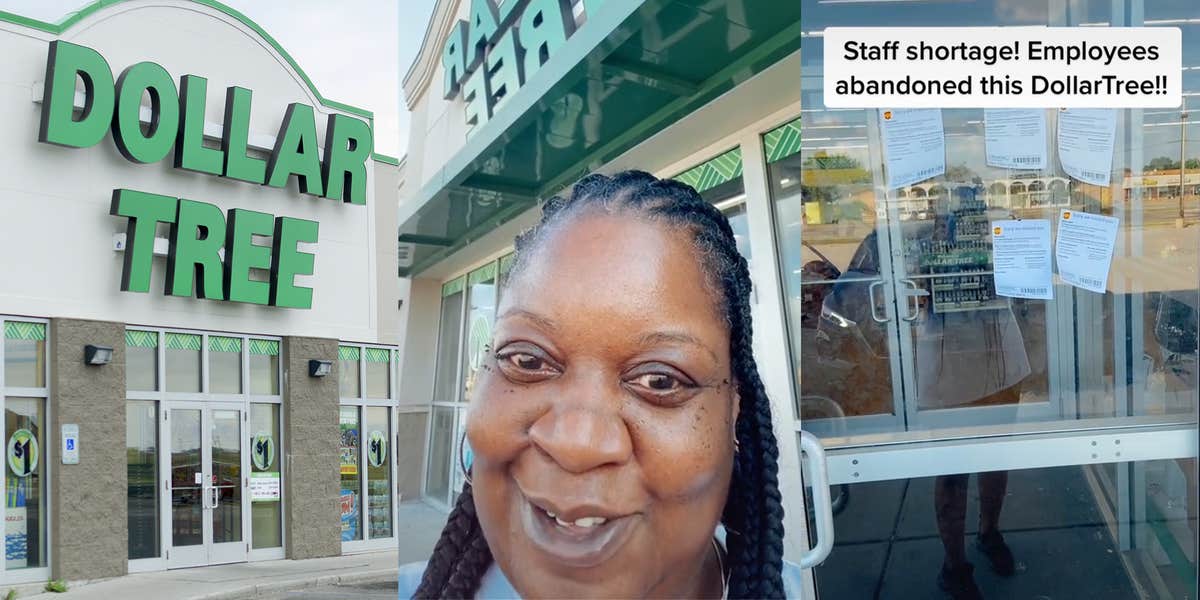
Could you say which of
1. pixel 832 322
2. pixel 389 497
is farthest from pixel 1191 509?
pixel 389 497

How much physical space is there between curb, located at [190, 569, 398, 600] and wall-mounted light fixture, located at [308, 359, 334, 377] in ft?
7.50

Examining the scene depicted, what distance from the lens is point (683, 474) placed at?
5.58 ft

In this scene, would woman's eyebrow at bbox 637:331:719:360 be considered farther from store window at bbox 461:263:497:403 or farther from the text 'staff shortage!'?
the text 'staff shortage!'

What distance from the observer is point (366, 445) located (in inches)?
416

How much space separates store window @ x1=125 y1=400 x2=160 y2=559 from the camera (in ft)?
28.5

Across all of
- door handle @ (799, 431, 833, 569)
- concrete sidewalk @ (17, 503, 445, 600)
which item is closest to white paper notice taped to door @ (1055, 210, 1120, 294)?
door handle @ (799, 431, 833, 569)

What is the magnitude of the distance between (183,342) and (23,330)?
1408 millimetres

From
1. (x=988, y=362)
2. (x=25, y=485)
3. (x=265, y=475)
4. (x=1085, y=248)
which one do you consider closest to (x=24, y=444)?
(x=25, y=485)

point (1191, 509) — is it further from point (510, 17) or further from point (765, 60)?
point (510, 17)

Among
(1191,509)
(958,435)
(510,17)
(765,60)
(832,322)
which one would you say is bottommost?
(1191,509)

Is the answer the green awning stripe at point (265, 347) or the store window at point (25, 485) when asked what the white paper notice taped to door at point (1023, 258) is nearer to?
the store window at point (25, 485)

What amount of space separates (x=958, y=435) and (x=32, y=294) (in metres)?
8.03

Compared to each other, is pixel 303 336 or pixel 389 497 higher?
pixel 303 336

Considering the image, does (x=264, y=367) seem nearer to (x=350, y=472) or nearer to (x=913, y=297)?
(x=350, y=472)
